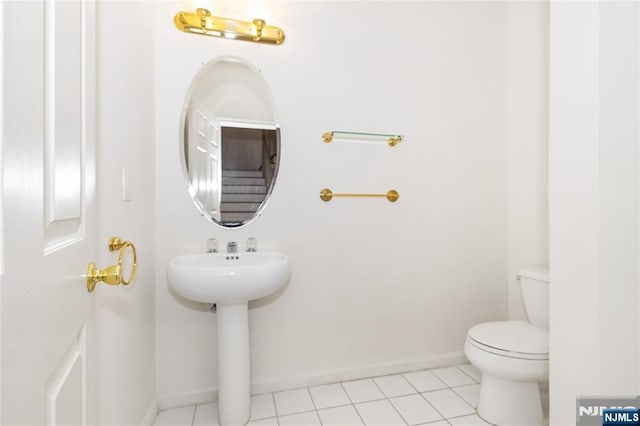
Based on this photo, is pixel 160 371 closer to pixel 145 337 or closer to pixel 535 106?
pixel 145 337

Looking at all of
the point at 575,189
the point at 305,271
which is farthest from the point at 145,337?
the point at 575,189

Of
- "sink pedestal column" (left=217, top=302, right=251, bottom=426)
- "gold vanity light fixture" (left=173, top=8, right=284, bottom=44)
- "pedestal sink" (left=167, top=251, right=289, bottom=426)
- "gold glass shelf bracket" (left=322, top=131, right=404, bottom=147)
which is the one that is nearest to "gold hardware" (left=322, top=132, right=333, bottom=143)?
"gold glass shelf bracket" (left=322, top=131, right=404, bottom=147)

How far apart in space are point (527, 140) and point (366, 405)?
1837 millimetres

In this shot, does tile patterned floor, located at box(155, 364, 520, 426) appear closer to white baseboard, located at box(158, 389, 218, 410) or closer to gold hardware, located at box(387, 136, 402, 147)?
white baseboard, located at box(158, 389, 218, 410)

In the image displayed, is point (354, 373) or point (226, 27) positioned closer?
point (226, 27)

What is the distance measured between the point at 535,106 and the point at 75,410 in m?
2.47

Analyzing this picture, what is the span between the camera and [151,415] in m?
1.51

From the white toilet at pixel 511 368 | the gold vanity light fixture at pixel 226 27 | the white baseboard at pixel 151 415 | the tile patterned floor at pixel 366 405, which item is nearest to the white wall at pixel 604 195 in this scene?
the white toilet at pixel 511 368

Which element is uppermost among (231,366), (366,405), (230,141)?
(230,141)

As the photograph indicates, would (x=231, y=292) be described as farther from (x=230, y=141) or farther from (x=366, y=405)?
(x=366, y=405)

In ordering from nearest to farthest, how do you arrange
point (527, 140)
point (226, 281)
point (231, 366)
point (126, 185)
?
point (126, 185)
point (226, 281)
point (231, 366)
point (527, 140)

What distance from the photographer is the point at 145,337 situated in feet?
4.78

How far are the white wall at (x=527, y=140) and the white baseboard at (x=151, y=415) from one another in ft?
7.04

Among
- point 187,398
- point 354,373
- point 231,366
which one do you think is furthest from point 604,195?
point 187,398
